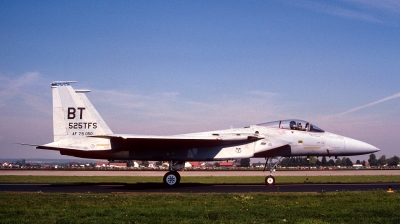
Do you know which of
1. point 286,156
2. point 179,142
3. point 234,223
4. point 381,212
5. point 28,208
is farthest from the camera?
point 286,156

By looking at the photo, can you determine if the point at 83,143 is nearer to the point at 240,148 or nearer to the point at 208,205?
the point at 240,148

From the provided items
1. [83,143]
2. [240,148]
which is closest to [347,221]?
[240,148]

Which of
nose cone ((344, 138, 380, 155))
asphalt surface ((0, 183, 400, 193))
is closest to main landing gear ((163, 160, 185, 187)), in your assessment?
asphalt surface ((0, 183, 400, 193))

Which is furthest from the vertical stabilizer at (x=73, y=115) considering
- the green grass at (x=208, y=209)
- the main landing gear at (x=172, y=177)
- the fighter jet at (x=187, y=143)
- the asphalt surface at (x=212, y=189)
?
the green grass at (x=208, y=209)

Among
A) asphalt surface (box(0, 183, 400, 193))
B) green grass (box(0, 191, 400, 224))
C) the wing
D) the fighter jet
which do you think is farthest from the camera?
the fighter jet

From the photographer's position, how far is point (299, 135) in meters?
21.3

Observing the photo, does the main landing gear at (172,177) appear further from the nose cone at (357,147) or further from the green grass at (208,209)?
the nose cone at (357,147)

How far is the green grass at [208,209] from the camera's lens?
30.6 feet

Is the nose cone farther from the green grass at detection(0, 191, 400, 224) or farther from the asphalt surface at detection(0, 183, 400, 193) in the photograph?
the green grass at detection(0, 191, 400, 224)

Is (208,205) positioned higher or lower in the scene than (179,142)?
lower

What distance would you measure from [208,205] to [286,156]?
1063cm

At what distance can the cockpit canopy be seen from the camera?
21.5 m

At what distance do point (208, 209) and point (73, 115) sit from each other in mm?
12743

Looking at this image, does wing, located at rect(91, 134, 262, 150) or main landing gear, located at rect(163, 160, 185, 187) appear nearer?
wing, located at rect(91, 134, 262, 150)
